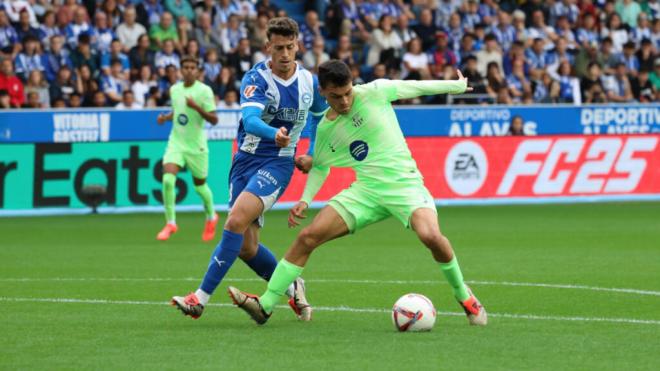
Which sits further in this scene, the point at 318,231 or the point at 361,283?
the point at 361,283

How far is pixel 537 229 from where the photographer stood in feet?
65.8

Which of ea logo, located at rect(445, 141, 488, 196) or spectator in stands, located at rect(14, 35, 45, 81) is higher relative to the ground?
spectator in stands, located at rect(14, 35, 45, 81)

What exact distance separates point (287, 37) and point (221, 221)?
1193 cm

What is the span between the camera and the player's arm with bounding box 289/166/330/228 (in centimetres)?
980

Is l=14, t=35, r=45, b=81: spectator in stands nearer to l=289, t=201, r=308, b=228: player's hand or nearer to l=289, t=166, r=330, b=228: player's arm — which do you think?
l=289, t=166, r=330, b=228: player's arm

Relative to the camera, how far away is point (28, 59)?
24.2 meters

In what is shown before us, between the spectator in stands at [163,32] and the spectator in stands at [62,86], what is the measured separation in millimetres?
2291

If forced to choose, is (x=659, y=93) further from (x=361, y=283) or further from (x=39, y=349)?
(x=39, y=349)

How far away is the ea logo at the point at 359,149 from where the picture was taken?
9969 mm

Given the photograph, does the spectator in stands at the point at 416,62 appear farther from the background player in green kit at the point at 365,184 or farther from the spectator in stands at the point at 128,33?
the background player in green kit at the point at 365,184

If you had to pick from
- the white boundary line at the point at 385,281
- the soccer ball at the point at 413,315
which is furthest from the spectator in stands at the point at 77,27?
the soccer ball at the point at 413,315

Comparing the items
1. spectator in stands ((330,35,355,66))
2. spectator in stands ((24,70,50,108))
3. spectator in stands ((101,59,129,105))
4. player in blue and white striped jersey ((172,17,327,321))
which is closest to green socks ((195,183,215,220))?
spectator in stands ((24,70,50,108))

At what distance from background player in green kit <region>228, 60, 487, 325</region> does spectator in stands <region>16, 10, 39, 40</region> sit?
15.4 meters

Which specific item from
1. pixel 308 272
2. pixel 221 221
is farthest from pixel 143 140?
pixel 308 272
